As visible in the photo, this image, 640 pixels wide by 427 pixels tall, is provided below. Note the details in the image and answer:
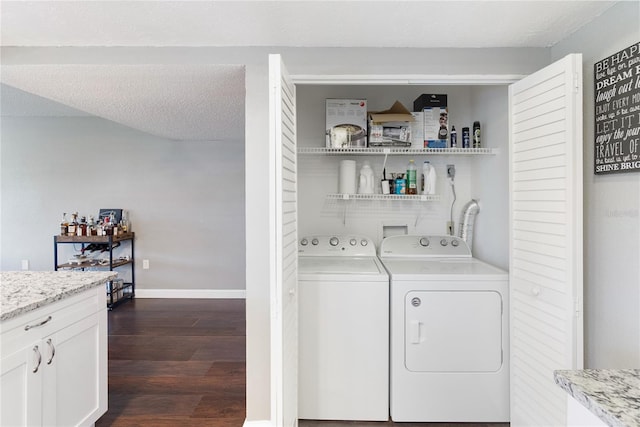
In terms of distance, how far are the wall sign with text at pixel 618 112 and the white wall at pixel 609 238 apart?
4cm

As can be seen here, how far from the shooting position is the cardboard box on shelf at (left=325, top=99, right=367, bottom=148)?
2.61 meters

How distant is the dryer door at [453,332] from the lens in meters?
2.06

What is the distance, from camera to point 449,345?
206cm

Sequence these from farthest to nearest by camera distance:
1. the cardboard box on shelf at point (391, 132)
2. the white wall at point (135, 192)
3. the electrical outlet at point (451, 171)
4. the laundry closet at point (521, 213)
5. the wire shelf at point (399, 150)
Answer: the white wall at point (135, 192) < the electrical outlet at point (451, 171) < the cardboard box on shelf at point (391, 132) < the wire shelf at point (399, 150) < the laundry closet at point (521, 213)

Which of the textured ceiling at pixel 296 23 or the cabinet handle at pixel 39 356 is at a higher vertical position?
the textured ceiling at pixel 296 23

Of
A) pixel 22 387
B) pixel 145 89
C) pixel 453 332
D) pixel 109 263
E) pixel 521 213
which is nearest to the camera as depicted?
pixel 22 387

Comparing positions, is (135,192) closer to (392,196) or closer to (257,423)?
(392,196)

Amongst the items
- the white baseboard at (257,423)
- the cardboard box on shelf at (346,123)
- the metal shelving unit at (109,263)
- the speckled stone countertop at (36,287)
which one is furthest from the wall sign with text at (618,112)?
the metal shelving unit at (109,263)

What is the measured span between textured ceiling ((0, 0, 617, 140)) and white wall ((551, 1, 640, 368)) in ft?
0.36

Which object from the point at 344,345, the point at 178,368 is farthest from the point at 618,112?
the point at 178,368

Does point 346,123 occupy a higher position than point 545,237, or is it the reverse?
point 346,123

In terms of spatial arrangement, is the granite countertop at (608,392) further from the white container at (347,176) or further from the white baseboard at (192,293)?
the white baseboard at (192,293)

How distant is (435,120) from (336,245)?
3.93 feet

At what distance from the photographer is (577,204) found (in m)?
1.56
